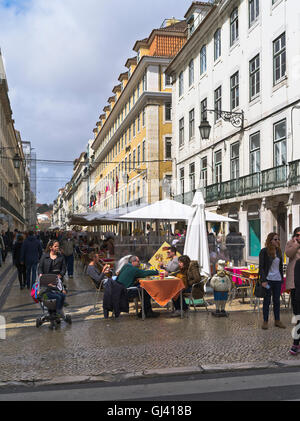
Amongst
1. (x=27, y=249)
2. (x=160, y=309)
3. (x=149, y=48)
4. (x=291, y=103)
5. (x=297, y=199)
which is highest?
(x=149, y=48)

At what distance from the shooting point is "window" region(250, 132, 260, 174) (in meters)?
22.2

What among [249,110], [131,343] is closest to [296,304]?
[131,343]

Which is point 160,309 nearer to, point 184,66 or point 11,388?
point 11,388

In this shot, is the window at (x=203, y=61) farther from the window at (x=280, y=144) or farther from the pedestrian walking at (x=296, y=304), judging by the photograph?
the pedestrian walking at (x=296, y=304)

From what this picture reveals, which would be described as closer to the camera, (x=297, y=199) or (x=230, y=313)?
(x=230, y=313)

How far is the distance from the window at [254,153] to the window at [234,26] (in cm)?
581

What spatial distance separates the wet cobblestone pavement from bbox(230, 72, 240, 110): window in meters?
16.8

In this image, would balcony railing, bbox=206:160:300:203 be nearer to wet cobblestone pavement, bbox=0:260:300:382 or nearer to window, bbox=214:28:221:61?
window, bbox=214:28:221:61

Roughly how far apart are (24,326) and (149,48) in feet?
126

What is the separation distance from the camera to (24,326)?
8.36 m

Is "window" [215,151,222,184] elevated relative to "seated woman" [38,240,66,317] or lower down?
elevated

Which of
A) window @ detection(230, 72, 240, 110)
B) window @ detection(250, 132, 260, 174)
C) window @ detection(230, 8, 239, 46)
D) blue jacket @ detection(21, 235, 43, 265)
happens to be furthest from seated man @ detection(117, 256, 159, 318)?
window @ detection(230, 8, 239, 46)
